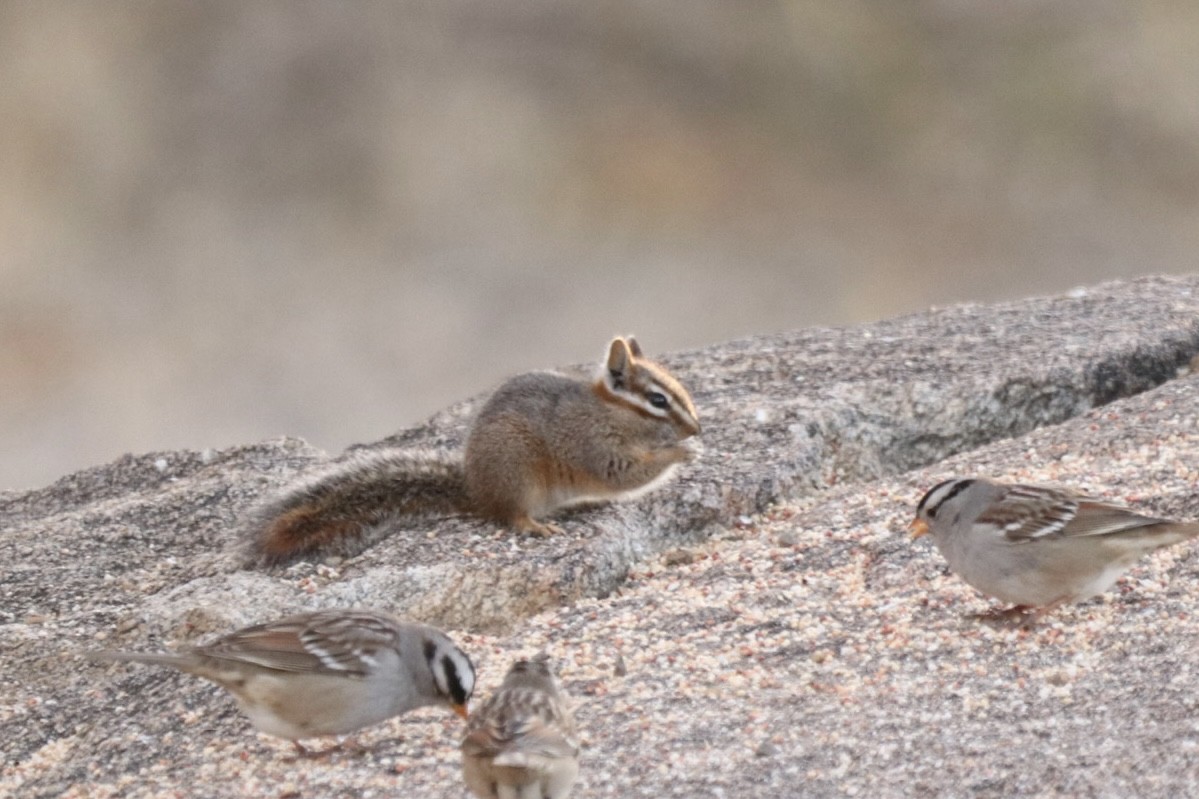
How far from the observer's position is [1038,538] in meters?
4.36

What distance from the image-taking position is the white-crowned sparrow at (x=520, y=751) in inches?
131

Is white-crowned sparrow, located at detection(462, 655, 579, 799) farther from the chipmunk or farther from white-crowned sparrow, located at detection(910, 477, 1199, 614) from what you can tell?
the chipmunk

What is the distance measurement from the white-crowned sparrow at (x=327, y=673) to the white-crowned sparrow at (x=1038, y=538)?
56.8 inches

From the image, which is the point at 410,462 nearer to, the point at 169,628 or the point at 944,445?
the point at 169,628

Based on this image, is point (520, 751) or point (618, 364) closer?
point (520, 751)

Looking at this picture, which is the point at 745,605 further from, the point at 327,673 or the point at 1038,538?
the point at 327,673

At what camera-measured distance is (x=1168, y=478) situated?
207 inches

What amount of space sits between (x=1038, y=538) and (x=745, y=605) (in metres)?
0.88

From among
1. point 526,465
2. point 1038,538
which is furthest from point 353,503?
point 1038,538

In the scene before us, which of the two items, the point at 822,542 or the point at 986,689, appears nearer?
the point at 986,689

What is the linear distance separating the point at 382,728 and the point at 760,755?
3.42ft

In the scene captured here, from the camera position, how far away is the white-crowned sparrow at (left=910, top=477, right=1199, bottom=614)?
4.33 m

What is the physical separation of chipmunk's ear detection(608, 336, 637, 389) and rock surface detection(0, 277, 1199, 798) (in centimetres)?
42

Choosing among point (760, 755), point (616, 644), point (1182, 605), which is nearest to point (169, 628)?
point (616, 644)
